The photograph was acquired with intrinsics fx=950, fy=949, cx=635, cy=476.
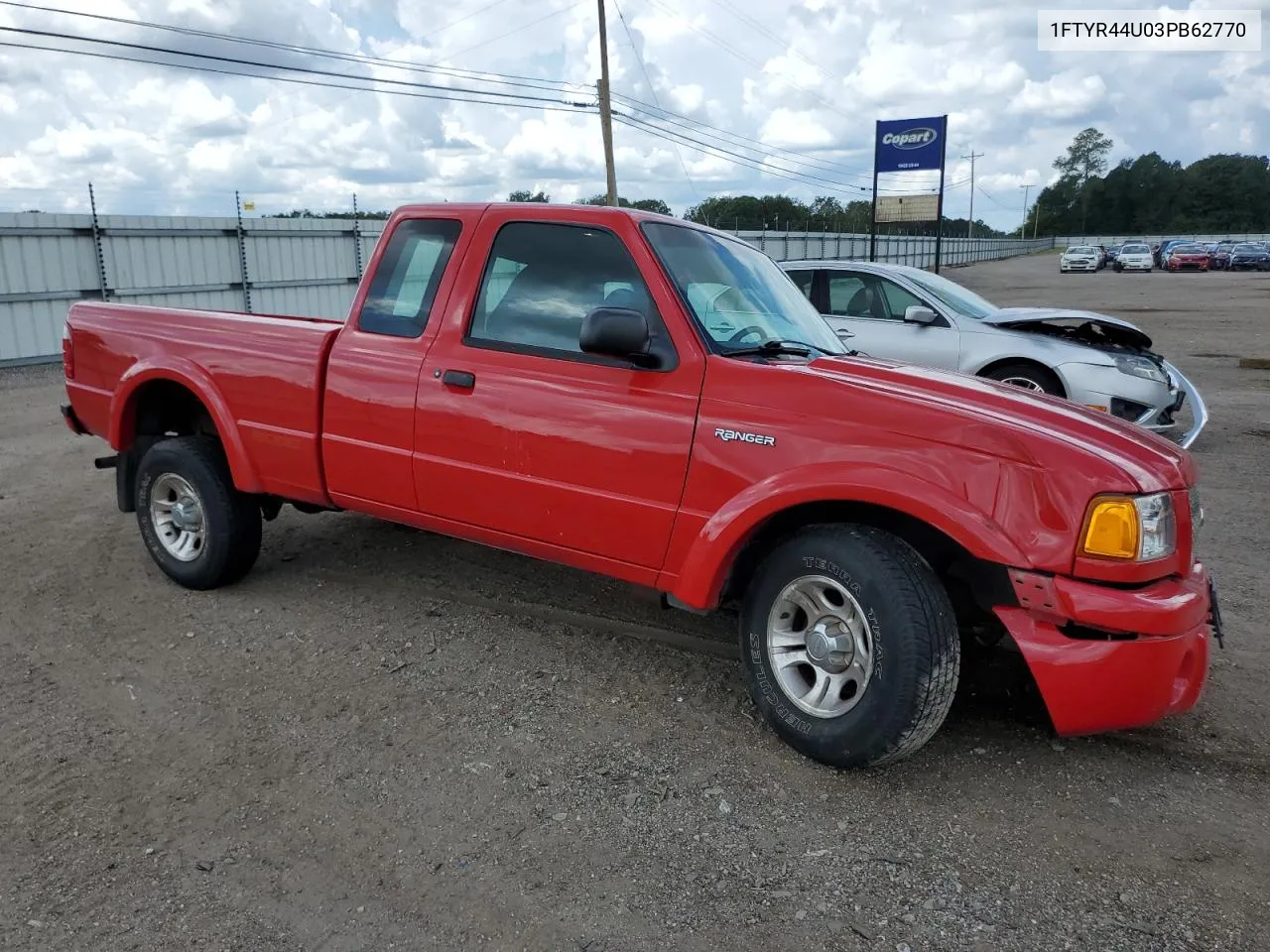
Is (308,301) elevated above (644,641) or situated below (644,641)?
above

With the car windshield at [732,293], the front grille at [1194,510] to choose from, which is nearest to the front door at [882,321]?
the car windshield at [732,293]

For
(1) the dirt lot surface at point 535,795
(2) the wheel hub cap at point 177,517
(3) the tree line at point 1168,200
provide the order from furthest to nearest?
Result: 1. (3) the tree line at point 1168,200
2. (2) the wheel hub cap at point 177,517
3. (1) the dirt lot surface at point 535,795

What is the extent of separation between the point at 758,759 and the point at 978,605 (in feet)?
3.14

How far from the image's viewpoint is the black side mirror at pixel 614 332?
11.0 ft

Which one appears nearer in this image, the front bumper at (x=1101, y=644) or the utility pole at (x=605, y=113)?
the front bumper at (x=1101, y=644)

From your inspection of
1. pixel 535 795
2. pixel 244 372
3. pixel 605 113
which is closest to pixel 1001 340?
pixel 244 372

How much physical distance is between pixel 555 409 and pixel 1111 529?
2003 mm

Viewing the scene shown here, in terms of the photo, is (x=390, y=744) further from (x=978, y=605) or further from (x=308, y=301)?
(x=308, y=301)

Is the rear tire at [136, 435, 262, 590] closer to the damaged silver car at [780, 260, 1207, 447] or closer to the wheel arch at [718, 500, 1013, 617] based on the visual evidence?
the wheel arch at [718, 500, 1013, 617]

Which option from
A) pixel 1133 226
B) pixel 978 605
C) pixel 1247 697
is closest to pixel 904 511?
pixel 978 605

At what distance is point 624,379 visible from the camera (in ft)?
11.9

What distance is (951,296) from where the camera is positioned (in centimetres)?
906

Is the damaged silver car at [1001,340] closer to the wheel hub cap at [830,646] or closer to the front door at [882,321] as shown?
the front door at [882,321]

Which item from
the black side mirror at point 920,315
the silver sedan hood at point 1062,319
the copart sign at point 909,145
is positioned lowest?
the silver sedan hood at point 1062,319
